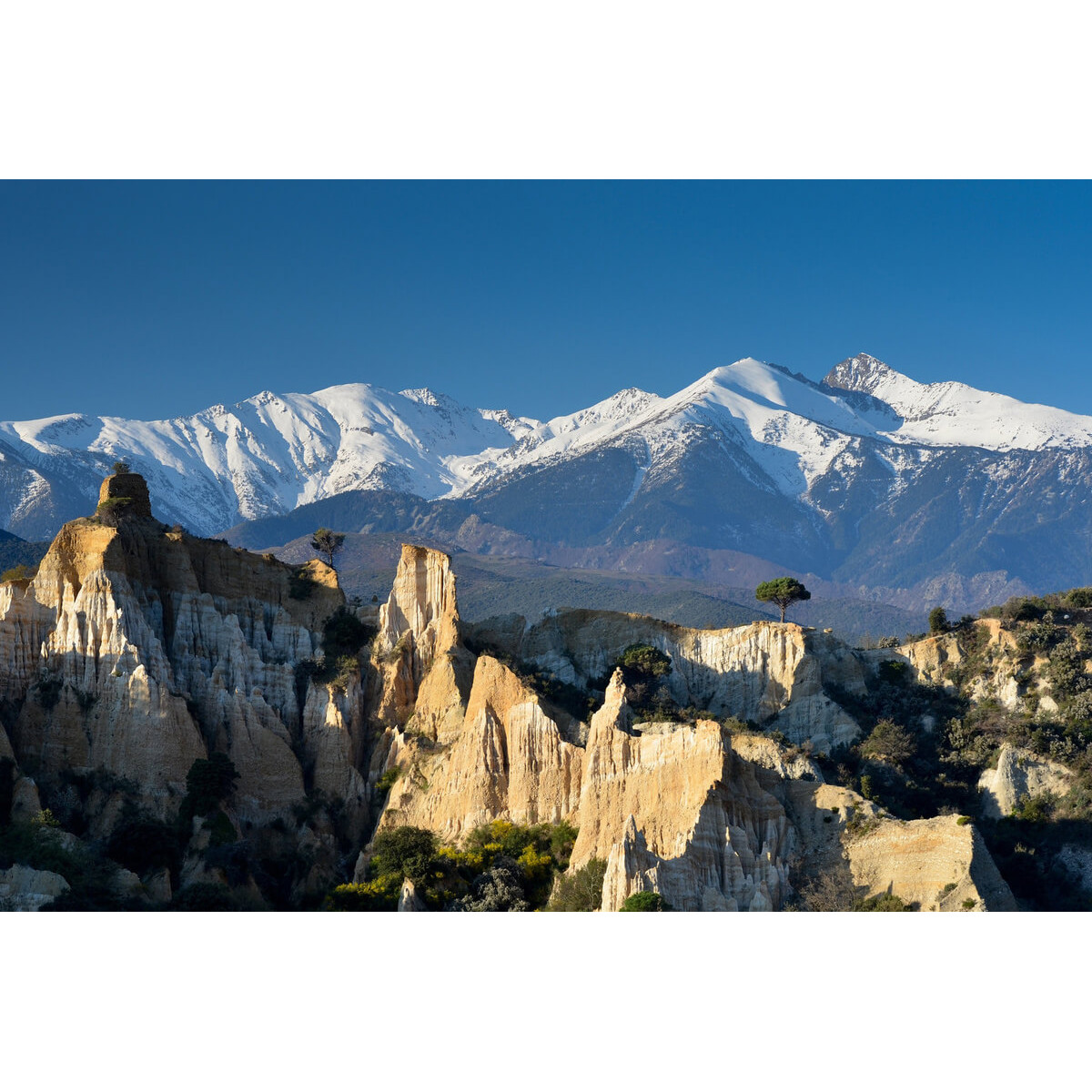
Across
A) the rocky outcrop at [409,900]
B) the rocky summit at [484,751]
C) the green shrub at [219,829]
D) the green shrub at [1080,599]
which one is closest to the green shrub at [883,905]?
the rocky summit at [484,751]

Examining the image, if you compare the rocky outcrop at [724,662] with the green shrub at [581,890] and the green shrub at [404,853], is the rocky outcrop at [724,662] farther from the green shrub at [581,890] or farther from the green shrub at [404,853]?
the green shrub at [581,890]

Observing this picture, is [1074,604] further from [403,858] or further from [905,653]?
[403,858]

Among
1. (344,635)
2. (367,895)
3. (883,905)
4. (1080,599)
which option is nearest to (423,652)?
(344,635)

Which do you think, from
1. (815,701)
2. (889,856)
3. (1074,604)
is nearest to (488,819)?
(889,856)

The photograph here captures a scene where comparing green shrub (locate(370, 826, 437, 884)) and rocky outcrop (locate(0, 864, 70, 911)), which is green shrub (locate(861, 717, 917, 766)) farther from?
rocky outcrop (locate(0, 864, 70, 911))

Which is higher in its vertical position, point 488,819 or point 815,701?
point 815,701
